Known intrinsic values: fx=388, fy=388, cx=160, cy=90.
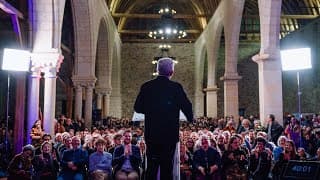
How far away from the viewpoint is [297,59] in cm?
788

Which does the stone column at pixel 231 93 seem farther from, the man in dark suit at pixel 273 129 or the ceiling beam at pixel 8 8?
the ceiling beam at pixel 8 8

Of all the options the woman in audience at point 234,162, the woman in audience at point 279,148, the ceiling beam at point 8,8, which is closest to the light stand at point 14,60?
the ceiling beam at point 8,8

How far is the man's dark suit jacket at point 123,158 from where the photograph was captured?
643cm

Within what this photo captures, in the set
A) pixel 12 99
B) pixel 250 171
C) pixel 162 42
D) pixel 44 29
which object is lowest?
pixel 250 171

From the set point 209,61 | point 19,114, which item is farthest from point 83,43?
point 209,61

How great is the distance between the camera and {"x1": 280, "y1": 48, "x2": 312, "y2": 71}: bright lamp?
25.2ft

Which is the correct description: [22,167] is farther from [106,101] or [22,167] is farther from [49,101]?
[106,101]

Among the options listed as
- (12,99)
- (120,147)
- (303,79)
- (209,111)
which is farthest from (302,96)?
(120,147)

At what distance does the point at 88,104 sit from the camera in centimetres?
1542

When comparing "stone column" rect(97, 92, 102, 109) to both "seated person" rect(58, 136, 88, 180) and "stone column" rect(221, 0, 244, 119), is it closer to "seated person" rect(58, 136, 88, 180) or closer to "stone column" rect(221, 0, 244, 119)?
"stone column" rect(221, 0, 244, 119)

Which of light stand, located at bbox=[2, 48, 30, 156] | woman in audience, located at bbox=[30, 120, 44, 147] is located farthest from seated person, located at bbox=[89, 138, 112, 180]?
light stand, located at bbox=[2, 48, 30, 156]

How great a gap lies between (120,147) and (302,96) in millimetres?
15365

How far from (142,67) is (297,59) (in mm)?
21281

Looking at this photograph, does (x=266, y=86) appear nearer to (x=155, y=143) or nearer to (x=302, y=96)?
(x=155, y=143)
